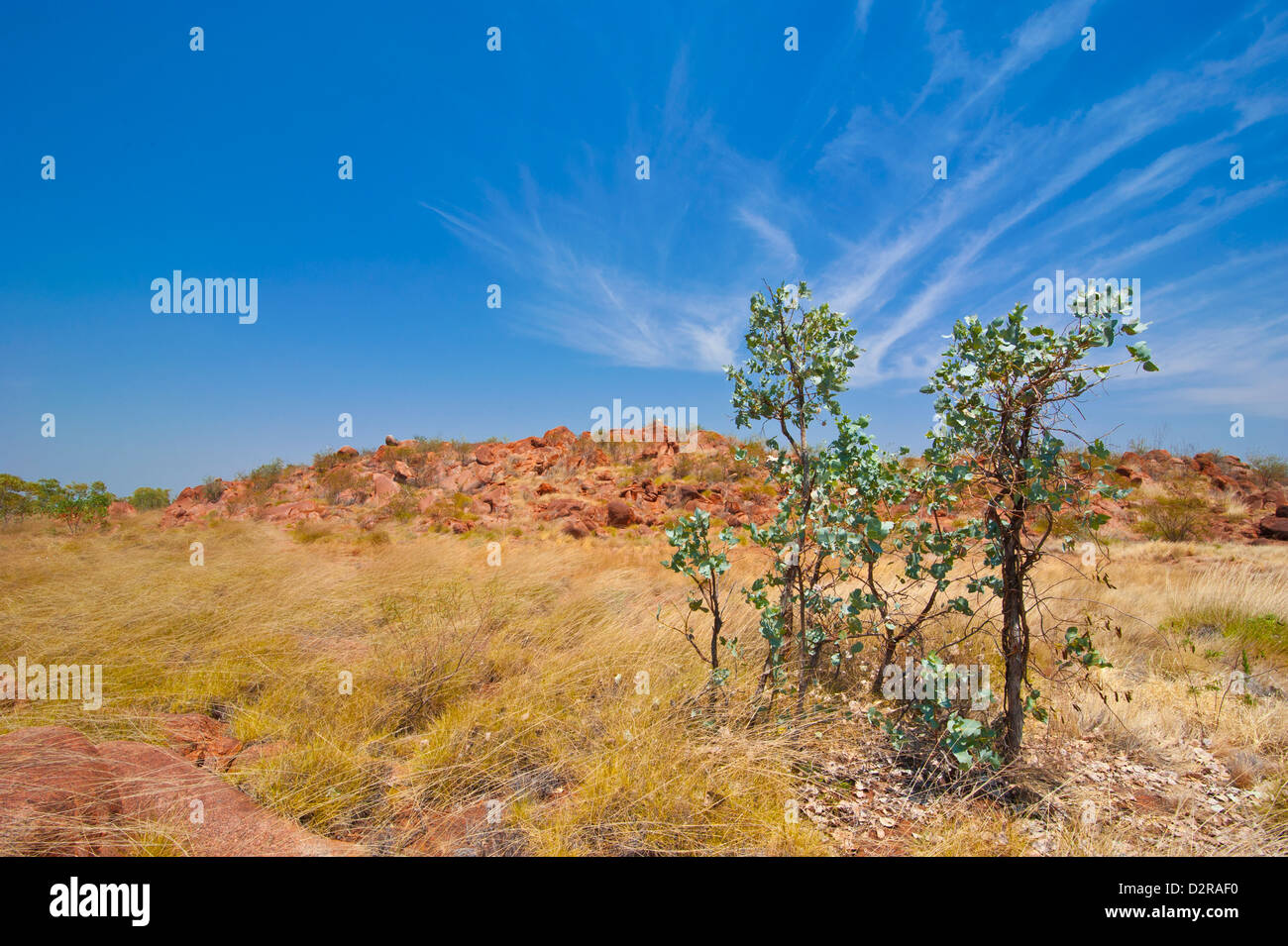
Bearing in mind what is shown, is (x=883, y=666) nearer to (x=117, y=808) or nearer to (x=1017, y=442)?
(x=1017, y=442)

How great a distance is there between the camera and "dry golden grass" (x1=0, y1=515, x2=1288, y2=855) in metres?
2.58

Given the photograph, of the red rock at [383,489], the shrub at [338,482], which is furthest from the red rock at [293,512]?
the red rock at [383,489]

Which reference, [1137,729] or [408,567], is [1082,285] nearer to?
[1137,729]

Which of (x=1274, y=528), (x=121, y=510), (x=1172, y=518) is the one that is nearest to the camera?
(x=1274, y=528)

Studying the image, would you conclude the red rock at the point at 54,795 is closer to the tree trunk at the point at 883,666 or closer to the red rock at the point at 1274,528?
the tree trunk at the point at 883,666

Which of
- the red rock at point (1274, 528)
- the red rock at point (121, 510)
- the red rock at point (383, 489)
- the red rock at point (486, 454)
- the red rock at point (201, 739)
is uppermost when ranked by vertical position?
the red rock at point (486, 454)

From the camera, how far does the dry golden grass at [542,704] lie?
8.46 ft

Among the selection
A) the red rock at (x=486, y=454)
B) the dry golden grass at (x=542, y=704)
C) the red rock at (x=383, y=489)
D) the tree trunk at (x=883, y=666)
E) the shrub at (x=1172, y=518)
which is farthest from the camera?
the red rock at (x=486, y=454)

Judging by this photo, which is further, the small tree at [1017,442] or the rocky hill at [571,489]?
the rocky hill at [571,489]

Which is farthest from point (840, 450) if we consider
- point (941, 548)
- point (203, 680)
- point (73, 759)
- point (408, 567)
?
point (408, 567)

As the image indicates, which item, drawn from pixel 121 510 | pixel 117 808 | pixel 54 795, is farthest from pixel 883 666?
pixel 121 510

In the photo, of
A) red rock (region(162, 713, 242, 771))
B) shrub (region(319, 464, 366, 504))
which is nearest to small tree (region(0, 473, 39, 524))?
shrub (region(319, 464, 366, 504))

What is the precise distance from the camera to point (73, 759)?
2.71 metres

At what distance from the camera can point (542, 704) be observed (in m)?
3.76
